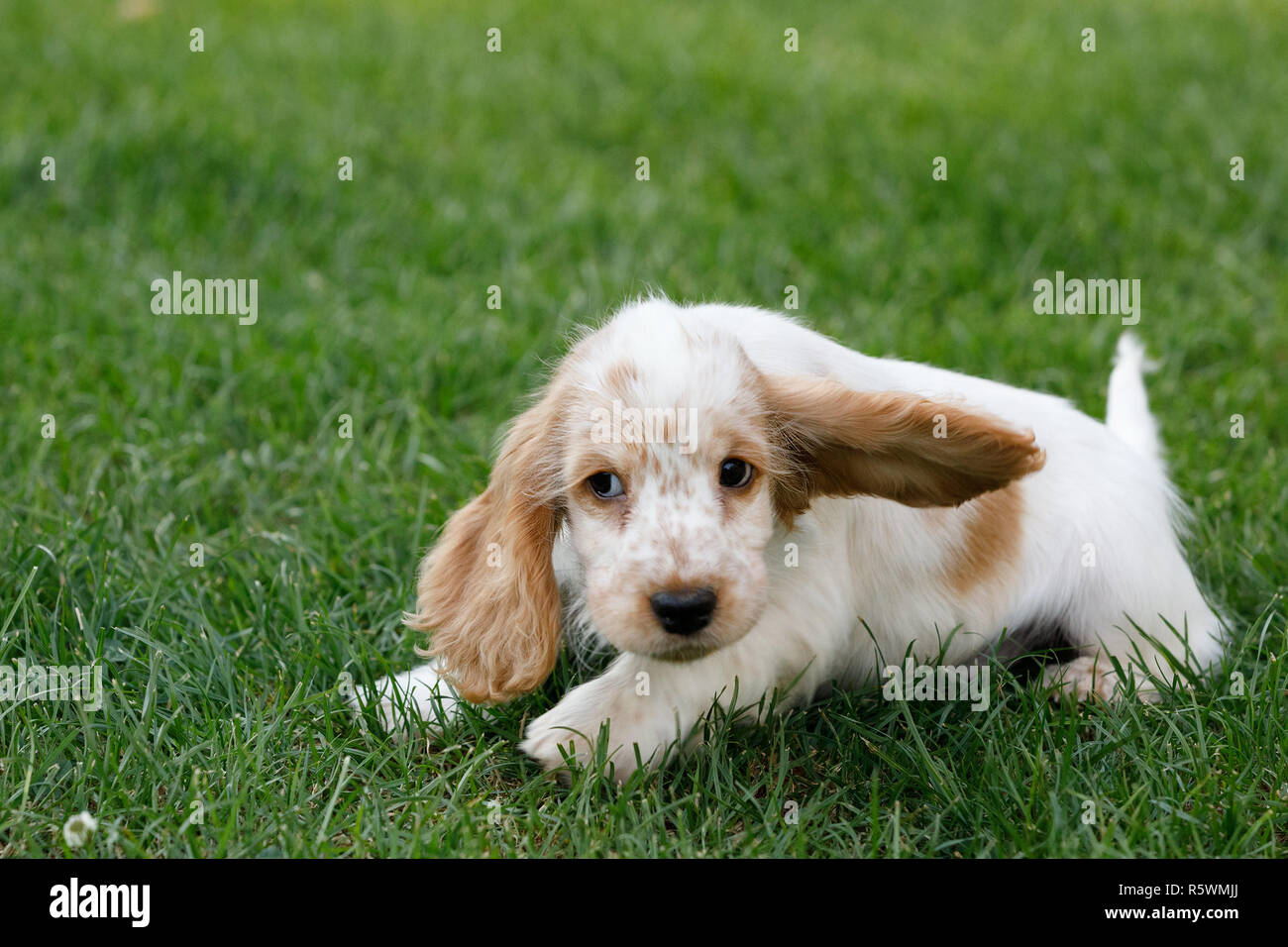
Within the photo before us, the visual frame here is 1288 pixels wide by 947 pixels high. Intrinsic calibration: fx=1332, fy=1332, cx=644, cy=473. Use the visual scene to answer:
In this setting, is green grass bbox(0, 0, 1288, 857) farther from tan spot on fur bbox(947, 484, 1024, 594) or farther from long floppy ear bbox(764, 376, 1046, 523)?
long floppy ear bbox(764, 376, 1046, 523)

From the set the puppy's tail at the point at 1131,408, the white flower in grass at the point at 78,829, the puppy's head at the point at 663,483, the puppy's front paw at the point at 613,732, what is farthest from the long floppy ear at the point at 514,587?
the puppy's tail at the point at 1131,408

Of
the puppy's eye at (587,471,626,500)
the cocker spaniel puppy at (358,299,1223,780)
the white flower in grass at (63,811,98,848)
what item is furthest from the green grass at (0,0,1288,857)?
the puppy's eye at (587,471,626,500)

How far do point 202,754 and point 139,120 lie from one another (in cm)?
531

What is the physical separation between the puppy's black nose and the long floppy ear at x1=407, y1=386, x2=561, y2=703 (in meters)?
0.47

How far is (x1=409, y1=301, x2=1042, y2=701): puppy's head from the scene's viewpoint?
2920 millimetres

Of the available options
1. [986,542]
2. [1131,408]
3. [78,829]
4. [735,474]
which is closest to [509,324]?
[1131,408]

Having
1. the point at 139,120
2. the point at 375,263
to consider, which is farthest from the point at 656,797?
the point at 139,120

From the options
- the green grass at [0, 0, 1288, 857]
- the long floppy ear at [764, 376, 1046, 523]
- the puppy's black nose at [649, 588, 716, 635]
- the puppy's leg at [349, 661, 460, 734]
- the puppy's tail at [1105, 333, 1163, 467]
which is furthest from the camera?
the puppy's tail at [1105, 333, 1163, 467]

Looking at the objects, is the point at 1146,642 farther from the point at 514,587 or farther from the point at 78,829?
the point at 78,829

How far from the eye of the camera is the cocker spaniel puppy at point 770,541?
296cm

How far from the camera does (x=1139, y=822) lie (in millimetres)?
3143

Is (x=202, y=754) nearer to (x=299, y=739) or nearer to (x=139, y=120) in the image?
(x=299, y=739)

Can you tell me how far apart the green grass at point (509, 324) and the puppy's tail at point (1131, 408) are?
414 mm

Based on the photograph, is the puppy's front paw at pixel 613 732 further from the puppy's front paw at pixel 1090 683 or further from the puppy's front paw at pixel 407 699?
the puppy's front paw at pixel 1090 683
